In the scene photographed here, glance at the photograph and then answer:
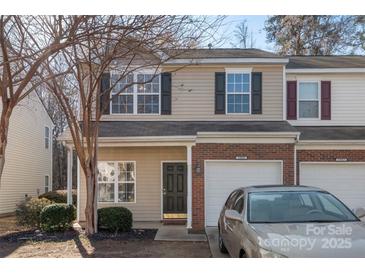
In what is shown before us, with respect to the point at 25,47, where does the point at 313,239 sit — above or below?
below

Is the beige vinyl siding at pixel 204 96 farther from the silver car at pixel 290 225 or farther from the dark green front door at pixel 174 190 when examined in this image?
the silver car at pixel 290 225

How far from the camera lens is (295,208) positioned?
7762mm

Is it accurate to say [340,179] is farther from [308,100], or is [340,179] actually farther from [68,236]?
[68,236]

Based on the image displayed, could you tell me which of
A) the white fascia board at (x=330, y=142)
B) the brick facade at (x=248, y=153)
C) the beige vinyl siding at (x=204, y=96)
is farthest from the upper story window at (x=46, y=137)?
the white fascia board at (x=330, y=142)

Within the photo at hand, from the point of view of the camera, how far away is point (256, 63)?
16.8 metres

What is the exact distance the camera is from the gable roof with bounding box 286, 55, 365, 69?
17820 mm

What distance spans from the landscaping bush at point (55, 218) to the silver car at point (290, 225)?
6.64 meters

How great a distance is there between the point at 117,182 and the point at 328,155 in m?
7.27

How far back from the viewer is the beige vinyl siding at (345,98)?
17375 millimetres

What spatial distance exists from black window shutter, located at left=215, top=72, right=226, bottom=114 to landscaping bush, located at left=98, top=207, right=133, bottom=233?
5.19m

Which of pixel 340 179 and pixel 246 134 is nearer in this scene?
pixel 246 134

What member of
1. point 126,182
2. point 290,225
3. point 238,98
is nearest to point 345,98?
point 238,98

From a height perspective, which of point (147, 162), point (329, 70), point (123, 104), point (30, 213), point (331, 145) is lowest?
point (30, 213)

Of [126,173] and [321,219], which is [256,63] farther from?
[321,219]
